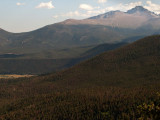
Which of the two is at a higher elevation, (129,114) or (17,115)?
(129,114)

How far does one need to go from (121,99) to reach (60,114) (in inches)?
1934

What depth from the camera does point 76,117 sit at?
167 meters

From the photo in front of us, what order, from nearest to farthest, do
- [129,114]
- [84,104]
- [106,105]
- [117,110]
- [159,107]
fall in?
[159,107] → [129,114] → [117,110] → [106,105] → [84,104]

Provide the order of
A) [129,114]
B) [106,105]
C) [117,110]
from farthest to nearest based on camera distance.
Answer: [106,105] < [117,110] < [129,114]

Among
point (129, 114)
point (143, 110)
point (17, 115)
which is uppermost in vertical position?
point (143, 110)

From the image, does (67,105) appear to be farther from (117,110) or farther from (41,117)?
(117,110)

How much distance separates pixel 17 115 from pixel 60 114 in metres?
42.7

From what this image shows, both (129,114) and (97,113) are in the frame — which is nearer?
(129,114)

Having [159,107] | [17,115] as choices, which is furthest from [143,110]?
[17,115]

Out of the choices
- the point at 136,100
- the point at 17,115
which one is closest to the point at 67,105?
the point at 17,115

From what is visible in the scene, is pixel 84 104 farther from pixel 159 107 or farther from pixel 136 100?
pixel 159 107

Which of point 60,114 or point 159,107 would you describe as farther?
point 60,114

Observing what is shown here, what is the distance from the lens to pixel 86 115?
165 metres

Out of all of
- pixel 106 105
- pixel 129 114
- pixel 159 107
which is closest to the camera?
pixel 159 107
